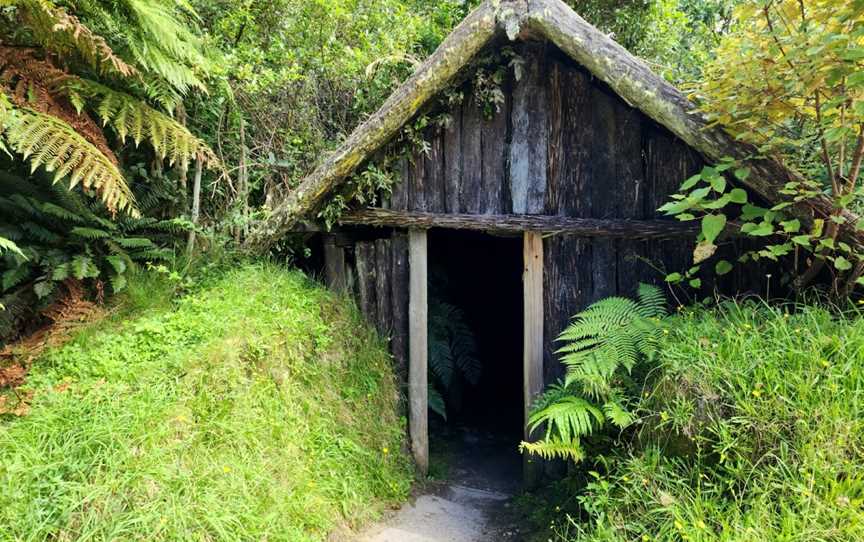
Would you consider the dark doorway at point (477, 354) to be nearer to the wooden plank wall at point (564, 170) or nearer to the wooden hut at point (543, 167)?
the wooden hut at point (543, 167)

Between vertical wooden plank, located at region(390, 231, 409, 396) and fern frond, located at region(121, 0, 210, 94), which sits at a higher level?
fern frond, located at region(121, 0, 210, 94)

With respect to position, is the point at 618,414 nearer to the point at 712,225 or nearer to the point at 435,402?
the point at 712,225

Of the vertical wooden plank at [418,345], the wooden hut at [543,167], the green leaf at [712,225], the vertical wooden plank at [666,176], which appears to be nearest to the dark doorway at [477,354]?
the vertical wooden plank at [418,345]

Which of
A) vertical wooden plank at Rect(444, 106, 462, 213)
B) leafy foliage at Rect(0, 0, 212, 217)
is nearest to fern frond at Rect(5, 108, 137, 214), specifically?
leafy foliage at Rect(0, 0, 212, 217)

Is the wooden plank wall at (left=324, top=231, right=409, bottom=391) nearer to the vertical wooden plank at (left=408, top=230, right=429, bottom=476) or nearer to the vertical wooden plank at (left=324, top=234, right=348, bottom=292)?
the vertical wooden plank at (left=324, top=234, right=348, bottom=292)

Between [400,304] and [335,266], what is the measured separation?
73cm

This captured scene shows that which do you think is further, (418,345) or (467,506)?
(418,345)

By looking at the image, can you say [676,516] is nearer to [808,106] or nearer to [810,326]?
[810,326]

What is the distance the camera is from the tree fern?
10.0ft

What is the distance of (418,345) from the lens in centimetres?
480

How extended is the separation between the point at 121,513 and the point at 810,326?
383cm

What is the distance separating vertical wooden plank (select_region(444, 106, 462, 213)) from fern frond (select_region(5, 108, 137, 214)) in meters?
2.42

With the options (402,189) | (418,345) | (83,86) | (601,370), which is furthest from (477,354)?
(83,86)

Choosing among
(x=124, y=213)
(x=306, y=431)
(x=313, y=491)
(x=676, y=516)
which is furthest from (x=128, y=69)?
(x=676, y=516)
